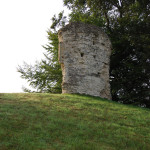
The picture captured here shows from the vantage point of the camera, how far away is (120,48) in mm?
18938

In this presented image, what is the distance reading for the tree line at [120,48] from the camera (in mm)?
17109

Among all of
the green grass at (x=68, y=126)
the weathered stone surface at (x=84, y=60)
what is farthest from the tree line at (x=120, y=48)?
the green grass at (x=68, y=126)

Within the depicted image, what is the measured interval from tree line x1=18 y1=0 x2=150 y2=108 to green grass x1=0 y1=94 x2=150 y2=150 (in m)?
7.97

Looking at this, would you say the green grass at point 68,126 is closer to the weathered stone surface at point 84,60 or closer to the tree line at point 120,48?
the weathered stone surface at point 84,60

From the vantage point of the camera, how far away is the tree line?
17.1 metres

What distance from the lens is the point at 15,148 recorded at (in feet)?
15.9

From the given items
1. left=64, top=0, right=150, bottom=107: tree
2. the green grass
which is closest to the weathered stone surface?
the green grass

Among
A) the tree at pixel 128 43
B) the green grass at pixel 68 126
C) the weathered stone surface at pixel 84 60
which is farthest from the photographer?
the tree at pixel 128 43

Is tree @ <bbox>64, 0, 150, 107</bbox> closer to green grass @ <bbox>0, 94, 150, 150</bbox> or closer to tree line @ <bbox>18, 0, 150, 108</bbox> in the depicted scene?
tree line @ <bbox>18, 0, 150, 108</bbox>

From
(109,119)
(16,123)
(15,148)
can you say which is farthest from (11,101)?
(15,148)

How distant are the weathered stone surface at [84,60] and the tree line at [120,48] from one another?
4.30 meters

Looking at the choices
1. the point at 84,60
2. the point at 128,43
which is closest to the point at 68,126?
the point at 84,60

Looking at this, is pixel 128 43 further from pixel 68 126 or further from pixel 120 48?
pixel 68 126

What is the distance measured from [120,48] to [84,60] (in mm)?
6937
